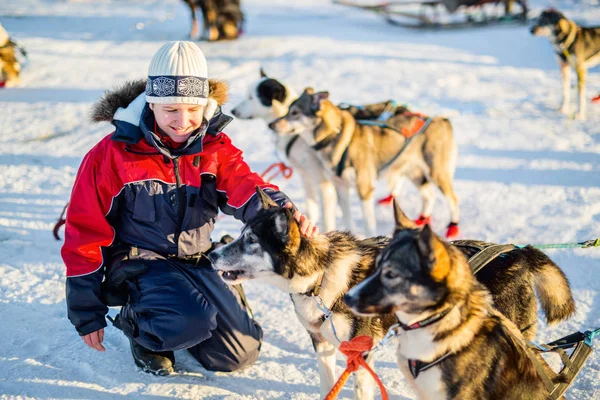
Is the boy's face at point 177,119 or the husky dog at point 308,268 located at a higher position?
the boy's face at point 177,119

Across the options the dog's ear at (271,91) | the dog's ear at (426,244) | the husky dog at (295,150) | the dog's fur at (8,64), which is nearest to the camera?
the dog's ear at (426,244)

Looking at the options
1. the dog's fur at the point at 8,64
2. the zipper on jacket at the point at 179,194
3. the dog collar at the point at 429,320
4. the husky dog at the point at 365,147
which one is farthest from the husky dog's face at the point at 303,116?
the dog's fur at the point at 8,64

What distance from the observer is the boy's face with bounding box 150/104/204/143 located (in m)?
2.09

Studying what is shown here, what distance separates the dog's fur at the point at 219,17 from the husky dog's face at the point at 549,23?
5663mm

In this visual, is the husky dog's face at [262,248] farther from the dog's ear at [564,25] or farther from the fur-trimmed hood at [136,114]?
the dog's ear at [564,25]

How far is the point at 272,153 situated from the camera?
16.4ft

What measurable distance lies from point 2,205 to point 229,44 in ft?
20.8

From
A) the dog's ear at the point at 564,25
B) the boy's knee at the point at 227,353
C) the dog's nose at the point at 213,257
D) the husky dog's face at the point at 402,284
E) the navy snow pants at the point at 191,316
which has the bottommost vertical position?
the boy's knee at the point at 227,353

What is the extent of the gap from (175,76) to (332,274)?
1012 millimetres

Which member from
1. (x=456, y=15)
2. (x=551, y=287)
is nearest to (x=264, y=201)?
(x=551, y=287)

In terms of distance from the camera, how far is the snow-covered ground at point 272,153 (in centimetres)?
226

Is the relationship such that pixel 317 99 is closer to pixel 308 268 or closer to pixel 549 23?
pixel 308 268

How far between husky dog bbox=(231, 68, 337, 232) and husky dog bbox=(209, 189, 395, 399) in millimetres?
1704

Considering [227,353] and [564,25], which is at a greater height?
[564,25]
